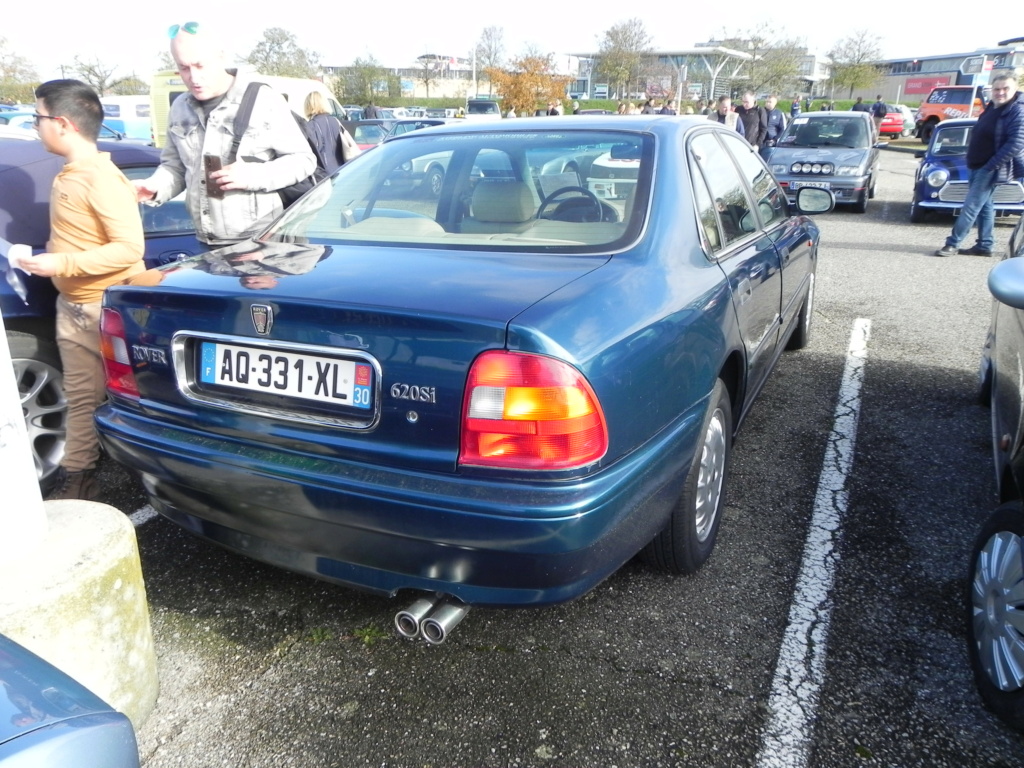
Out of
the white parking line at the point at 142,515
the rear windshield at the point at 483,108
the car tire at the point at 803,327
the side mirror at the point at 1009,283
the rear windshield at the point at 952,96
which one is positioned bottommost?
the white parking line at the point at 142,515

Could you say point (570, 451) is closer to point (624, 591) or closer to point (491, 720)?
point (491, 720)

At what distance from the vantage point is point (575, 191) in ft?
8.91

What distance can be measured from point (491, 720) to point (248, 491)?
903mm

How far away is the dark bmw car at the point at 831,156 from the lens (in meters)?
11.7

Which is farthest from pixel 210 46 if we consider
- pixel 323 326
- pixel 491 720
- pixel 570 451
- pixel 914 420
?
pixel 914 420

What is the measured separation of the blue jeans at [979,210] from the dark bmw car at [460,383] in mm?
6808

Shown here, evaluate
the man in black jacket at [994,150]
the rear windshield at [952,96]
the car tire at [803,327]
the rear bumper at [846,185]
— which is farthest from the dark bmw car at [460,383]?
the rear windshield at [952,96]

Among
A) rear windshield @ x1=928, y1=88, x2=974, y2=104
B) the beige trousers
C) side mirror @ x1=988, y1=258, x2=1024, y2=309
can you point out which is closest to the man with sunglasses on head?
the beige trousers

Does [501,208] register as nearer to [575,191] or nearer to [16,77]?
[575,191]

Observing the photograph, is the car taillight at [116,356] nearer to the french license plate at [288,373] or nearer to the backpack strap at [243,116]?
the french license plate at [288,373]

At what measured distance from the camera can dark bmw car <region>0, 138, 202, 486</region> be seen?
3.35 m

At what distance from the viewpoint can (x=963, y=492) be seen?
11.1 ft

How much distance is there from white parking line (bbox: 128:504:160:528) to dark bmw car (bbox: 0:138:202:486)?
0.54m

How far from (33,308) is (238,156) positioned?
3.63ft
